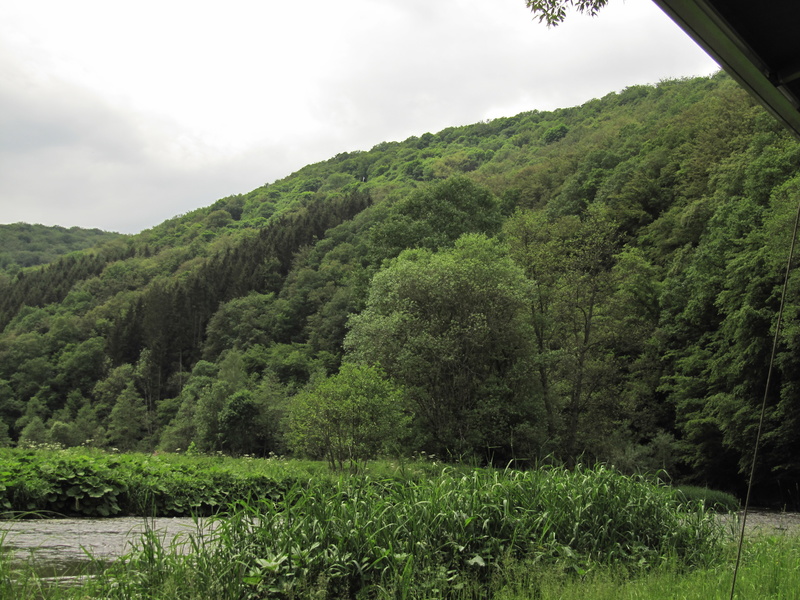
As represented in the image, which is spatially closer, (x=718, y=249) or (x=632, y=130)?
(x=718, y=249)

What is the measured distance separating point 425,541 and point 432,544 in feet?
0.41

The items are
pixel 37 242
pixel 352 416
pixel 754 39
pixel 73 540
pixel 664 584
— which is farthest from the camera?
pixel 37 242

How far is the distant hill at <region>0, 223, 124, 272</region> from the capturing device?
→ 13088 cm

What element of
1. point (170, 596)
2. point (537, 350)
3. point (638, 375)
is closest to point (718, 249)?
point (638, 375)

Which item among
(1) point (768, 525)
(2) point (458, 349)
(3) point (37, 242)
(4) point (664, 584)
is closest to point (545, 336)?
(2) point (458, 349)

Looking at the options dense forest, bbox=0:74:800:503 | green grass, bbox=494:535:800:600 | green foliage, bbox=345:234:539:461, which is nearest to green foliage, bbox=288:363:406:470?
dense forest, bbox=0:74:800:503

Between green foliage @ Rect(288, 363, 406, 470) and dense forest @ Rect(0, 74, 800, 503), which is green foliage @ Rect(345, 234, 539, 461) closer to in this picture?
dense forest @ Rect(0, 74, 800, 503)

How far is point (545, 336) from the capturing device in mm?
29016

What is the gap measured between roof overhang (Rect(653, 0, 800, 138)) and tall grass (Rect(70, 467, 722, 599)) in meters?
4.37

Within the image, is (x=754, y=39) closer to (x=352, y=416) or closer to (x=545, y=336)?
(x=352, y=416)

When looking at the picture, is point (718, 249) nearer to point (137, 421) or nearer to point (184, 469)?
point (184, 469)

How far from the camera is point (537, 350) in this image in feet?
89.2

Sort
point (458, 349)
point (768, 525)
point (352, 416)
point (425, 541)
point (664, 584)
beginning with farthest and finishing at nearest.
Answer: point (458, 349) < point (352, 416) < point (768, 525) < point (425, 541) < point (664, 584)

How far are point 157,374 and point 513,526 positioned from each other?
7981 centimetres
